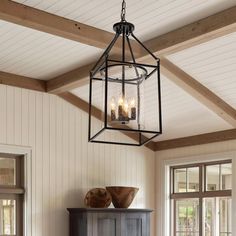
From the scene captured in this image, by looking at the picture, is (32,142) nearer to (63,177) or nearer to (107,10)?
(63,177)

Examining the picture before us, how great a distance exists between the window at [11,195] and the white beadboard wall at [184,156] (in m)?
2.42

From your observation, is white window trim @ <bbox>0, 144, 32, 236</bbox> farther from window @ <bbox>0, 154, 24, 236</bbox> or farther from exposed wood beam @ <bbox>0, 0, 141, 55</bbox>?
exposed wood beam @ <bbox>0, 0, 141, 55</bbox>

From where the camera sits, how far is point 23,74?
22.1 feet

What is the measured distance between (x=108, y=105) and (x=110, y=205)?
4786 millimetres

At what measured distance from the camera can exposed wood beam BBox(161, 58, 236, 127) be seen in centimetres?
595

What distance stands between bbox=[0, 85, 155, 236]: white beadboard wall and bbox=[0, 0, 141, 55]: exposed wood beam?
201 cm

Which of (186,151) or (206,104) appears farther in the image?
(186,151)

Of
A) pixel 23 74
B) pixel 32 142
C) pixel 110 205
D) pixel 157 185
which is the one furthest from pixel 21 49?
pixel 157 185

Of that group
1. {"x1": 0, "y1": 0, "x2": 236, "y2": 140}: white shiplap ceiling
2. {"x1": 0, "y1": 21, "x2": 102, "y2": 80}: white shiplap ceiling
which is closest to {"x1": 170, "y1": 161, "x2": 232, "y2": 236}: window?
{"x1": 0, "y1": 0, "x2": 236, "y2": 140}: white shiplap ceiling

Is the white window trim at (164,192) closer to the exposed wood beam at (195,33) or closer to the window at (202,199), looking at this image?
the window at (202,199)

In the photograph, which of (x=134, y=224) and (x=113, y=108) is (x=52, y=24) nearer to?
(x=113, y=108)

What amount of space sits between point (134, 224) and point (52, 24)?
11.4 feet

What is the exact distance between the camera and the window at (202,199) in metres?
7.32

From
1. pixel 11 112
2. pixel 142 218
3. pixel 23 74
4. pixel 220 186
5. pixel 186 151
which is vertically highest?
pixel 23 74
